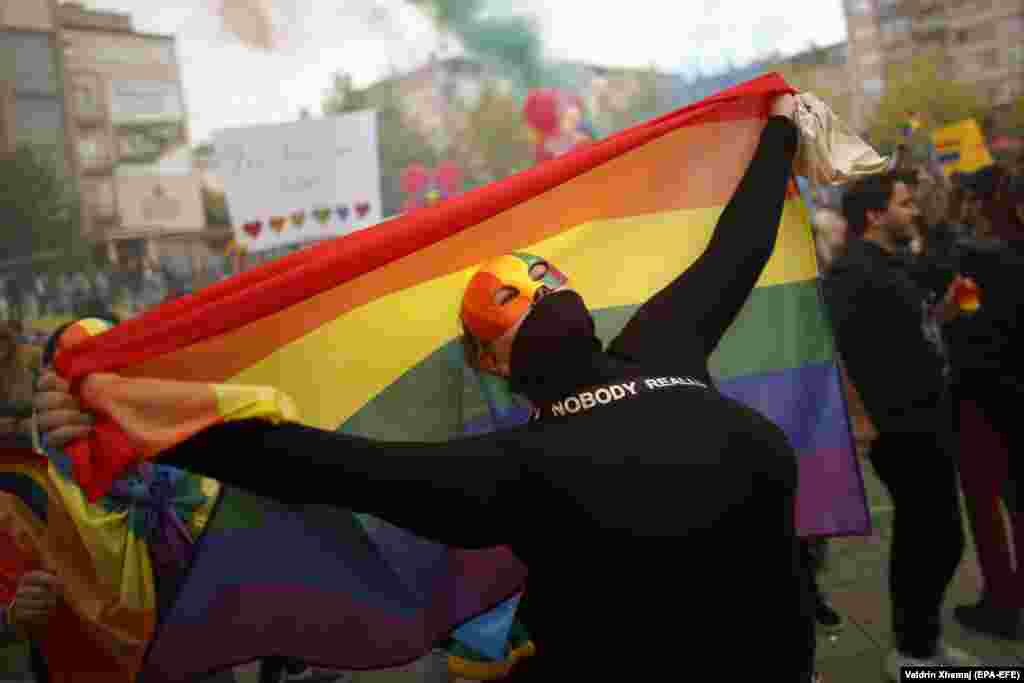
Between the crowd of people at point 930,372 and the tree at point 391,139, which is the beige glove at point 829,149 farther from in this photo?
the tree at point 391,139

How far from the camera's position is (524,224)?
238 cm

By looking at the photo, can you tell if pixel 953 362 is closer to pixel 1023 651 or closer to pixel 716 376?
pixel 1023 651

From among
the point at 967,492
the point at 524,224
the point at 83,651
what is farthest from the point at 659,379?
the point at 967,492

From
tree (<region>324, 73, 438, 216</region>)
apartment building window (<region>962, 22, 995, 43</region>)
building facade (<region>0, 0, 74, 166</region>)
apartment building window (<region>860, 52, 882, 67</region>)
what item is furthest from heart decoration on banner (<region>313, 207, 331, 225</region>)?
apartment building window (<region>860, 52, 882, 67</region>)

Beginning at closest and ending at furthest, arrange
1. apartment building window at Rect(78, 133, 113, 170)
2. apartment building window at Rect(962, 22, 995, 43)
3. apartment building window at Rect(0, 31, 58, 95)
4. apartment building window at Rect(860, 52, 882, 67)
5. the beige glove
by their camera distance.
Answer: the beige glove
apartment building window at Rect(0, 31, 58, 95)
apartment building window at Rect(78, 133, 113, 170)
apartment building window at Rect(962, 22, 995, 43)
apartment building window at Rect(860, 52, 882, 67)

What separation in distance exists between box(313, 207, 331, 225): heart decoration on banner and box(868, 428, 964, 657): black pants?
280 inches

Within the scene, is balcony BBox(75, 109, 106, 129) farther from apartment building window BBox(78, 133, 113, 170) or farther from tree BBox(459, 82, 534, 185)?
tree BBox(459, 82, 534, 185)

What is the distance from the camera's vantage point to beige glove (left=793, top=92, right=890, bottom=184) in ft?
7.88

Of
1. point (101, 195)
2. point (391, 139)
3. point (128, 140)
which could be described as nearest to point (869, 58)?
point (391, 139)

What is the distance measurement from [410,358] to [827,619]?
2776 mm

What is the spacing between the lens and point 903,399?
10.8 ft

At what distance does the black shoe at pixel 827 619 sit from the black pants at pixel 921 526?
0.51 m

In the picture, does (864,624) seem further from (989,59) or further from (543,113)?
(989,59)

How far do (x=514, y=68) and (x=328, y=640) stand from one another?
29878 millimetres
